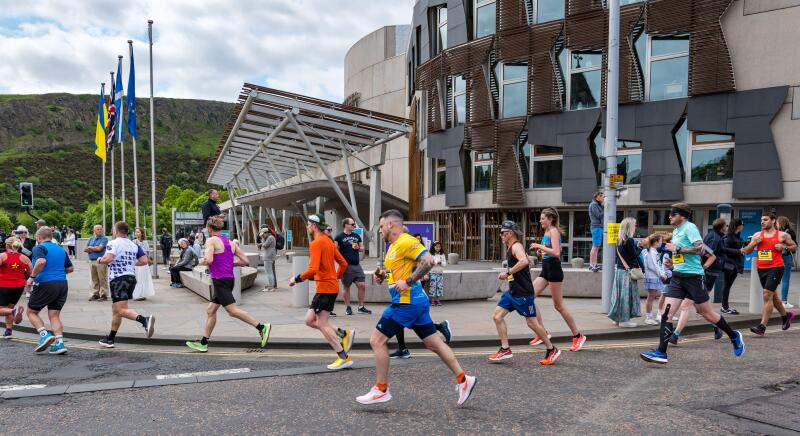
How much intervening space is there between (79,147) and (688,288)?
151 m

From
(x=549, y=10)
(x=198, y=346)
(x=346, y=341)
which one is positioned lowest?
(x=198, y=346)

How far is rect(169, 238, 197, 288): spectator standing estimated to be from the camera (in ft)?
55.2

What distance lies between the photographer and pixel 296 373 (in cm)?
645

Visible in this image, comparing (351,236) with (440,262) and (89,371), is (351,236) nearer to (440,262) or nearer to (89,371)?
(440,262)

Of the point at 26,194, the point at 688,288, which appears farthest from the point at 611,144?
the point at 26,194

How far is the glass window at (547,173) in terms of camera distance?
80.5 ft

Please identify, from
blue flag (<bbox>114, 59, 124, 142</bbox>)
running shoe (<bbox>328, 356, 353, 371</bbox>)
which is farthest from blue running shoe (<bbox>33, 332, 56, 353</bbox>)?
blue flag (<bbox>114, 59, 124, 142</bbox>)

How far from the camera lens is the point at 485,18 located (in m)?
26.5

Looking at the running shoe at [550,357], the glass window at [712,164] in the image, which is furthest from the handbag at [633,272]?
the glass window at [712,164]

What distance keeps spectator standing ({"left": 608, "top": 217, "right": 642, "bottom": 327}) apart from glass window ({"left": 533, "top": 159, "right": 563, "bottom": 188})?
15.8 m

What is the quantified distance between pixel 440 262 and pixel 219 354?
263 inches

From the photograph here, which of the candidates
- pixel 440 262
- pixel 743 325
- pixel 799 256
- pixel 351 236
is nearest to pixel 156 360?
pixel 351 236

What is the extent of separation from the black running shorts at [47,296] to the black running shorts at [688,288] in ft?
25.9

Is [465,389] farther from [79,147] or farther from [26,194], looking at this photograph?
[79,147]
